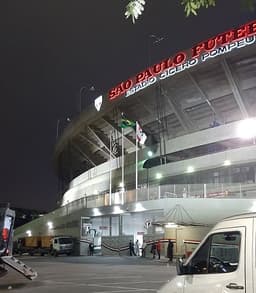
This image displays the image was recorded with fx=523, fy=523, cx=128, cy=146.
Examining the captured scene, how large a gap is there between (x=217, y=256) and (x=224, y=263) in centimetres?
26

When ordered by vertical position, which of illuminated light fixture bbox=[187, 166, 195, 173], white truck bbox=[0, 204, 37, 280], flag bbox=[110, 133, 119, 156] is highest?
flag bbox=[110, 133, 119, 156]

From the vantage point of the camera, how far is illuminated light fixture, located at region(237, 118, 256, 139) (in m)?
47.3

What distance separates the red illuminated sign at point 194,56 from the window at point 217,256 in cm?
3747

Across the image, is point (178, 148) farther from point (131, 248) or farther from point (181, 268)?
point (181, 268)

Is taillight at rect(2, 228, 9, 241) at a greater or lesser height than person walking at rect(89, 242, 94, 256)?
greater

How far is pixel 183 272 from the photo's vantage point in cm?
712

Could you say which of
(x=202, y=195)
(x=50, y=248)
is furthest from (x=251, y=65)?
(x=50, y=248)

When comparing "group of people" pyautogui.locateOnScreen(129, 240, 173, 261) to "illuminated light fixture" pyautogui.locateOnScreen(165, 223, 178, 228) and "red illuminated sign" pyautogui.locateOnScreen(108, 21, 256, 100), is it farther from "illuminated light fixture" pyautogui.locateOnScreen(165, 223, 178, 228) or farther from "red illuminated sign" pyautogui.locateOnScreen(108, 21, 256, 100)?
"red illuminated sign" pyautogui.locateOnScreen(108, 21, 256, 100)

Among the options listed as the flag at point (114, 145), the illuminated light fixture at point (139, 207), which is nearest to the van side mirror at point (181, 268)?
the illuminated light fixture at point (139, 207)

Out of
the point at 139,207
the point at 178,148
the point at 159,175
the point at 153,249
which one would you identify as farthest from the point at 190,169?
the point at 153,249

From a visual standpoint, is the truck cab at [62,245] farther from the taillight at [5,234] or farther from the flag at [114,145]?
the taillight at [5,234]

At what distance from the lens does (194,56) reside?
46375 millimetres

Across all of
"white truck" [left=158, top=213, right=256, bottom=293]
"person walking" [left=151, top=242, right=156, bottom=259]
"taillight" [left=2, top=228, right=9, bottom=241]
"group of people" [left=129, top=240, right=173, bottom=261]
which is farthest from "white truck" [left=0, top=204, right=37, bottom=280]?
"person walking" [left=151, top=242, right=156, bottom=259]

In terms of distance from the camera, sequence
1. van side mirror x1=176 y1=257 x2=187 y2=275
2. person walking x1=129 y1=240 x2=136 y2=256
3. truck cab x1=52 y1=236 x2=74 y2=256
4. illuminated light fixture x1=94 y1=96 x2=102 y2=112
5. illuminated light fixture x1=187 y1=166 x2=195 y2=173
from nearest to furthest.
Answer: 1. van side mirror x1=176 y1=257 x2=187 y2=275
2. person walking x1=129 y1=240 x2=136 y2=256
3. illuminated light fixture x1=187 y1=166 x2=195 y2=173
4. truck cab x1=52 y1=236 x2=74 y2=256
5. illuminated light fixture x1=94 y1=96 x2=102 y2=112
